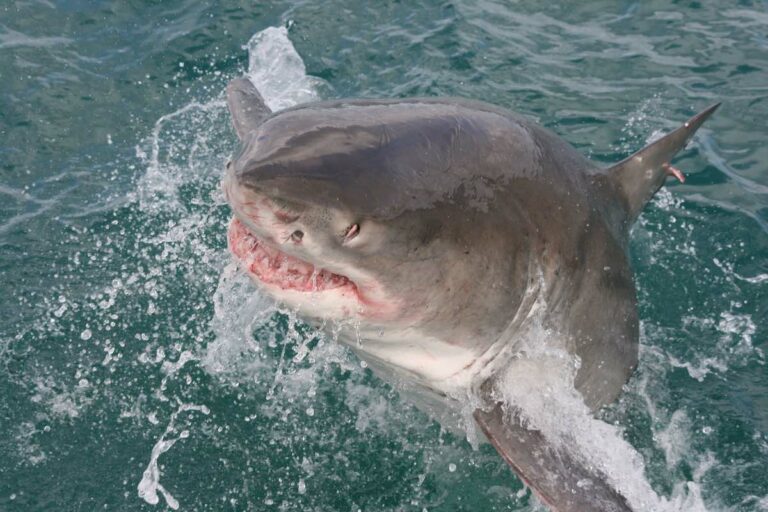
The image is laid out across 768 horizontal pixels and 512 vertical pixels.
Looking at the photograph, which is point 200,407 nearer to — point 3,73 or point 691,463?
point 691,463

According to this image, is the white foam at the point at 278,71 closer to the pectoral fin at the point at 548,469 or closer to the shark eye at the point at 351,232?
the pectoral fin at the point at 548,469

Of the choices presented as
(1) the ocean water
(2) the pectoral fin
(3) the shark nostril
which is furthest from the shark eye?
(2) the pectoral fin

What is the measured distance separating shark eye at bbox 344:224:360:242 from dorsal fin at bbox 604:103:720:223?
205cm

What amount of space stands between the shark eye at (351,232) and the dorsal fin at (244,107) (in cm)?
202

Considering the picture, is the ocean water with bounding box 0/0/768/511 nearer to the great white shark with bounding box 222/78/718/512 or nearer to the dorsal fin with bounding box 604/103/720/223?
the great white shark with bounding box 222/78/718/512

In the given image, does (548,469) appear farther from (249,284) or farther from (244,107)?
(244,107)

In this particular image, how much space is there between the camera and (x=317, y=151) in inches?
131

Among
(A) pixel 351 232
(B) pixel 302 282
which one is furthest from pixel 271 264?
Result: (A) pixel 351 232

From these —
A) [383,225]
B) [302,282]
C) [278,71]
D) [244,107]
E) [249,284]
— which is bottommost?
[278,71]

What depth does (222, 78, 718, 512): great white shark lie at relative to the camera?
10.9ft

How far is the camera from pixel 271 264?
3408mm

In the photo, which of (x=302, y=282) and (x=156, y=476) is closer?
(x=302, y=282)

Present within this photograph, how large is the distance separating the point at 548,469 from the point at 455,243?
1211 mm

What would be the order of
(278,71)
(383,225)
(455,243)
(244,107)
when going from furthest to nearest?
(278,71)
(244,107)
(455,243)
(383,225)
